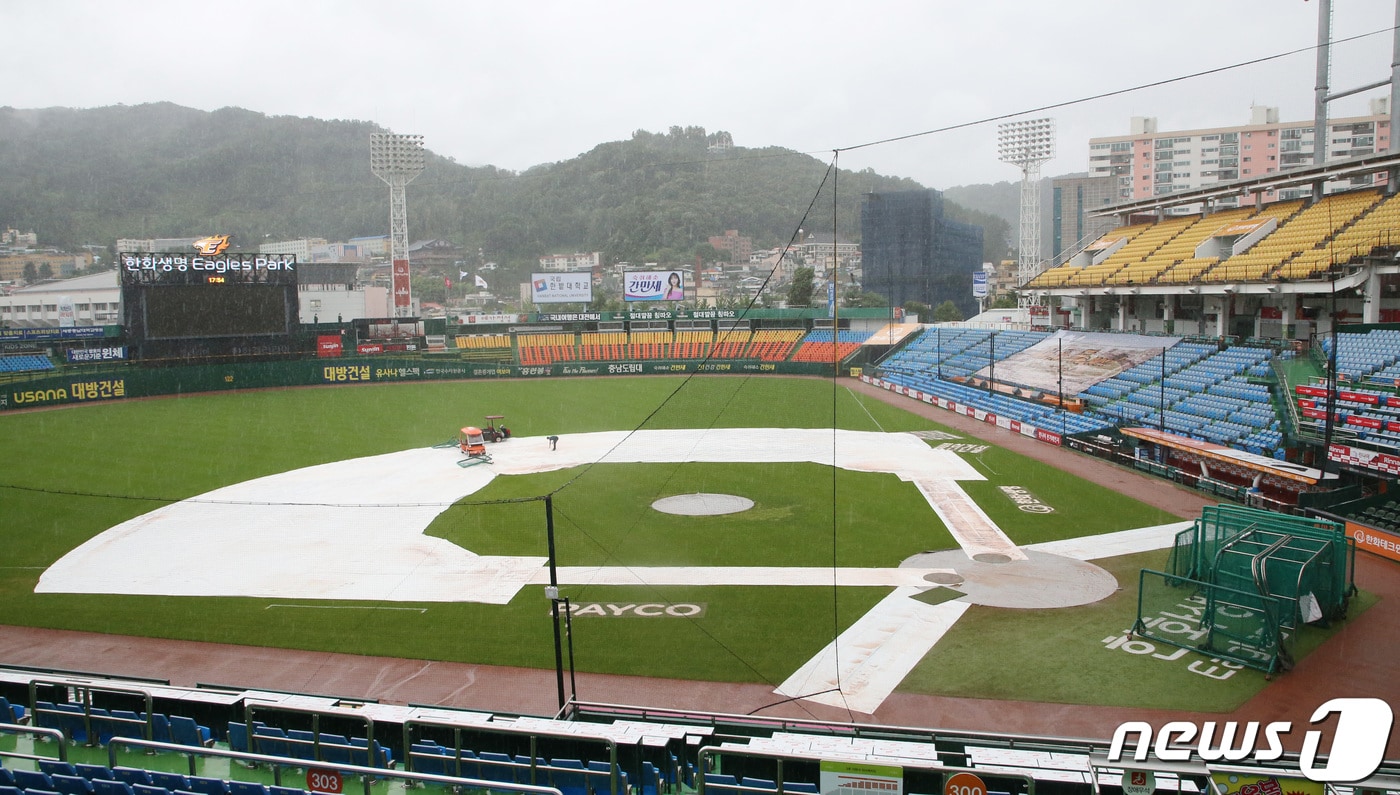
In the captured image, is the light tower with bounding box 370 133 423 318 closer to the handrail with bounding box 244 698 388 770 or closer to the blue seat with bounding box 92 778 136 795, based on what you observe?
the handrail with bounding box 244 698 388 770

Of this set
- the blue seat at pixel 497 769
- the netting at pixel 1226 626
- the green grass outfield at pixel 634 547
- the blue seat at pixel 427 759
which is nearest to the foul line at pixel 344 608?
the green grass outfield at pixel 634 547

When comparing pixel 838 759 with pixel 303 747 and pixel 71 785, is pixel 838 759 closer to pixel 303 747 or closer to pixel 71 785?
pixel 303 747

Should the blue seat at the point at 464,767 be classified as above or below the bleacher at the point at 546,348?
below

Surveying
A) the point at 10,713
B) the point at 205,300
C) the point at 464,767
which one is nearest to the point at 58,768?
the point at 10,713

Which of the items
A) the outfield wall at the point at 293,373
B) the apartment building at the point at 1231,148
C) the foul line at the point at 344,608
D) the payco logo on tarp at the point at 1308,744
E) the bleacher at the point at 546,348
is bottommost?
the foul line at the point at 344,608

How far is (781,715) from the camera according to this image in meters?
12.5

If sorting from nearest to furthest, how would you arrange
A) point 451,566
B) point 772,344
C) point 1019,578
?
point 1019,578, point 451,566, point 772,344

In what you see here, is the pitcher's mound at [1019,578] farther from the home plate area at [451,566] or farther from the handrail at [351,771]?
the handrail at [351,771]

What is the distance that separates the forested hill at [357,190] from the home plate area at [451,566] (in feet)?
270

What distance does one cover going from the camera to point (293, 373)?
180 feet

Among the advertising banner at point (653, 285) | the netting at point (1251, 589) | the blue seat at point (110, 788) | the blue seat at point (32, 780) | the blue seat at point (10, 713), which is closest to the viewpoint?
the blue seat at point (32, 780)

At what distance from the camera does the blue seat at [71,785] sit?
713 cm

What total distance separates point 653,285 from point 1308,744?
205 feet

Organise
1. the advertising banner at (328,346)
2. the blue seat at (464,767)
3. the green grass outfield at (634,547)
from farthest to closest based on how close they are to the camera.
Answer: the advertising banner at (328,346) < the green grass outfield at (634,547) < the blue seat at (464,767)
